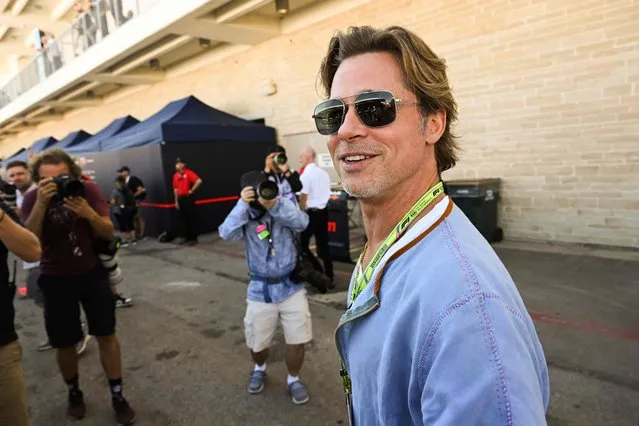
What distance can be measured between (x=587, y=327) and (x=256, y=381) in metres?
3.16

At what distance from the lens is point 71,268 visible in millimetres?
2883

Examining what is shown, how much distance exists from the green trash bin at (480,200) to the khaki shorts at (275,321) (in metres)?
4.77

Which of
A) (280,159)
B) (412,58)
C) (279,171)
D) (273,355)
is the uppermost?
(412,58)

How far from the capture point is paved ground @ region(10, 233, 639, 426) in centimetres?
291

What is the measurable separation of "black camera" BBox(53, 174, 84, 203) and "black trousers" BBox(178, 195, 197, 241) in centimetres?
668

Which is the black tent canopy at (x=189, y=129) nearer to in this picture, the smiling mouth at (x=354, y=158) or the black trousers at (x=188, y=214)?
the black trousers at (x=188, y=214)

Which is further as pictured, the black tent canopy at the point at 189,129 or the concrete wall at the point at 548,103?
the black tent canopy at the point at 189,129

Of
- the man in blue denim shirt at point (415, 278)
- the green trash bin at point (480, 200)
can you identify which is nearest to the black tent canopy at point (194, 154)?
the green trash bin at point (480, 200)

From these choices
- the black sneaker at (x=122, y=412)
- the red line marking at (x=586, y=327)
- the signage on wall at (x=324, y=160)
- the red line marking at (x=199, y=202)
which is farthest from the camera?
the signage on wall at (x=324, y=160)

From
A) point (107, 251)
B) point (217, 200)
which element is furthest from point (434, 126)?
point (217, 200)

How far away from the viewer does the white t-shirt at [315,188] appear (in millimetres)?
5770

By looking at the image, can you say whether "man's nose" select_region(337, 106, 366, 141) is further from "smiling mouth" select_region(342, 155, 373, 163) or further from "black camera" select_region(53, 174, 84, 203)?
"black camera" select_region(53, 174, 84, 203)

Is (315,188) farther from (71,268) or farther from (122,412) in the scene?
(122,412)

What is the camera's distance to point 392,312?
0.87 meters
